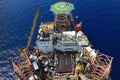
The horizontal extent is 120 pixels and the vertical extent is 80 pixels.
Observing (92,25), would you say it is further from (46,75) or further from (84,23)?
(46,75)

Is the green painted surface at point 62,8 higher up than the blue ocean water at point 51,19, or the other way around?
the green painted surface at point 62,8

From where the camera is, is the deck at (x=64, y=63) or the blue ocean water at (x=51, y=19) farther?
the blue ocean water at (x=51, y=19)

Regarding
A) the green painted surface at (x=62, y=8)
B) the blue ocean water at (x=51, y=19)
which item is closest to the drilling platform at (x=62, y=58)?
the green painted surface at (x=62, y=8)

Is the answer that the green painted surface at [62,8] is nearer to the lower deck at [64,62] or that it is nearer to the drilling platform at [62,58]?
the drilling platform at [62,58]

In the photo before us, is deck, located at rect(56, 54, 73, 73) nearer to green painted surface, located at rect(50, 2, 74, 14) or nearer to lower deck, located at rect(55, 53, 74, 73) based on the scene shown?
lower deck, located at rect(55, 53, 74, 73)

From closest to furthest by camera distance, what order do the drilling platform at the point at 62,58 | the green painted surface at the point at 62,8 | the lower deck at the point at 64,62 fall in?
the drilling platform at the point at 62,58, the lower deck at the point at 64,62, the green painted surface at the point at 62,8

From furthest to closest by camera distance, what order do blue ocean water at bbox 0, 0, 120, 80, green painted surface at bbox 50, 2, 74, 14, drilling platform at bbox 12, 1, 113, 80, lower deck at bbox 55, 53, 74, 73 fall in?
blue ocean water at bbox 0, 0, 120, 80, green painted surface at bbox 50, 2, 74, 14, lower deck at bbox 55, 53, 74, 73, drilling platform at bbox 12, 1, 113, 80

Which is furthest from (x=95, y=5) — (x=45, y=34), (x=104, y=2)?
(x=45, y=34)

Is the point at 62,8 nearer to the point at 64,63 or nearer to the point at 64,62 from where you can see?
the point at 64,62

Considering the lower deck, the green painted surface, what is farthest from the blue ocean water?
the green painted surface
